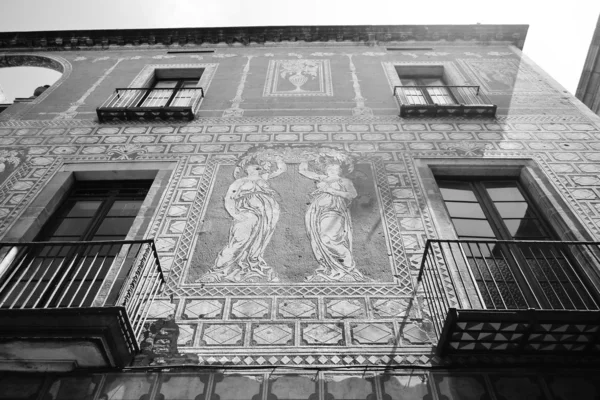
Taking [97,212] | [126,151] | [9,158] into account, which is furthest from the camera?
[126,151]

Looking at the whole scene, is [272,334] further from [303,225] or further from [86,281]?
[86,281]

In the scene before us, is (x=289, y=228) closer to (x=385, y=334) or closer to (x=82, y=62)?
(x=385, y=334)

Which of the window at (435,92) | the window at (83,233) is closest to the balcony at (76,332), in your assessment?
the window at (83,233)

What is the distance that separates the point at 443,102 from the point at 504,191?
3.05 metres

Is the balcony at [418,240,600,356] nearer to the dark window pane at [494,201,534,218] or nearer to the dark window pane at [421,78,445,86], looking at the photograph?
the dark window pane at [494,201,534,218]

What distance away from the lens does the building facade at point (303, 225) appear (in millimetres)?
3803

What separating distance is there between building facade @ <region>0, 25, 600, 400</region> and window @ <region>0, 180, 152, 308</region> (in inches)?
1.5

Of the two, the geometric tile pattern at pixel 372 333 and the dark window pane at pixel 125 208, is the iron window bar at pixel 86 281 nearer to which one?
the dark window pane at pixel 125 208

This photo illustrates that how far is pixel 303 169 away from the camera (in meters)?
6.59

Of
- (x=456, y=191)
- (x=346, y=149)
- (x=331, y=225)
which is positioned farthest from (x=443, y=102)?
(x=331, y=225)

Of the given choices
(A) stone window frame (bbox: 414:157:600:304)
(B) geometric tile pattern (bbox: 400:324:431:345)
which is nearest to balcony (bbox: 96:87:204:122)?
(A) stone window frame (bbox: 414:157:600:304)

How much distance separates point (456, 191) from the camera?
6.40 m

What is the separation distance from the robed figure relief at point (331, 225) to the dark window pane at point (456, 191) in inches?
54.4

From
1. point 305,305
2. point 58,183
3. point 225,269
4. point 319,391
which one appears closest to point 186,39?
point 58,183
